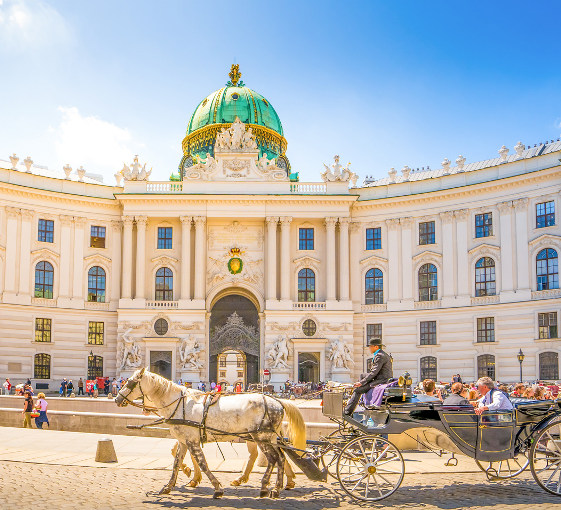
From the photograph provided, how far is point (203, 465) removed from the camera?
47.4ft

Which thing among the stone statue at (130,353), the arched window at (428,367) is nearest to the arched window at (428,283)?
the arched window at (428,367)

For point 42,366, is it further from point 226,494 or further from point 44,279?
point 226,494

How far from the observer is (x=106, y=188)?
189ft

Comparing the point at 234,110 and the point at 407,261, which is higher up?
the point at 234,110

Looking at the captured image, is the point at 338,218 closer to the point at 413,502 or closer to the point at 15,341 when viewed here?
the point at 15,341

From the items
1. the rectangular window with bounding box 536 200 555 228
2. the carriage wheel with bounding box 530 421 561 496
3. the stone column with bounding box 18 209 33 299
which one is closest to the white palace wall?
the stone column with bounding box 18 209 33 299

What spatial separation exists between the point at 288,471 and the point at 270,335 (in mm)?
39038

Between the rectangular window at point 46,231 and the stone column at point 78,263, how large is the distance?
1.74 m

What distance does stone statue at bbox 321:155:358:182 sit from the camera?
56531 mm

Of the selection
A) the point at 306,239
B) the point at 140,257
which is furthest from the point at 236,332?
the point at 140,257

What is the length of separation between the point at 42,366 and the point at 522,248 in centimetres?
3484

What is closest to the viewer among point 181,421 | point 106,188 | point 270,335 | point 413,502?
point 413,502

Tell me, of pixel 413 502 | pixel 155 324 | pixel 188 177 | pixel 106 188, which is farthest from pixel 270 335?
pixel 413 502

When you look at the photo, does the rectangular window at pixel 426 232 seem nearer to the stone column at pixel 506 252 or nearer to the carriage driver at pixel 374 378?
the stone column at pixel 506 252
